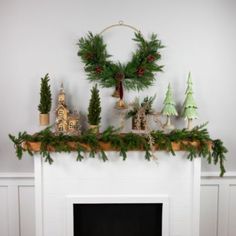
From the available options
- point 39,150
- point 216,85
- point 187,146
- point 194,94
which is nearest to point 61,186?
point 39,150

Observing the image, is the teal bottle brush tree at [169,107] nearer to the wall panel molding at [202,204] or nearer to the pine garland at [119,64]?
the pine garland at [119,64]

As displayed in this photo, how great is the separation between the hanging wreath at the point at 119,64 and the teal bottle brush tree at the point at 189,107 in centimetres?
25

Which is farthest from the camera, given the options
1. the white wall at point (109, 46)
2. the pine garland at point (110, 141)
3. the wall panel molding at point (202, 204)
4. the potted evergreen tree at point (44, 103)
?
the wall panel molding at point (202, 204)

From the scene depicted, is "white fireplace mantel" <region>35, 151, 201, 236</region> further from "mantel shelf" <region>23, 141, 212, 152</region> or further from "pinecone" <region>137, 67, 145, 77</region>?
"pinecone" <region>137, 67, 145, 77</region>

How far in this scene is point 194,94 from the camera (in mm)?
2336

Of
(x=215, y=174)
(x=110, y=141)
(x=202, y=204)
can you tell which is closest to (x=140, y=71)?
(x=110, y=141)

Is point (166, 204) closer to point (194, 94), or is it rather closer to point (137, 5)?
point (194, 94)

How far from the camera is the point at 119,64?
2.27 meters

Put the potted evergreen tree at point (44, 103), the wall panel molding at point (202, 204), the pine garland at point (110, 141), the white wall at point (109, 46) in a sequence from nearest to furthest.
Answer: the pine garland at point (110, 141) < the potted evergreen tree at point (44, 103) < the white wall at point (109, 46) < the wall panel molding at point (202, 204)

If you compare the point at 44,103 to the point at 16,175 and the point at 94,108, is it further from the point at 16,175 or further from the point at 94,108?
the point at 16,175

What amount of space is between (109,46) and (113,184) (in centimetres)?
95

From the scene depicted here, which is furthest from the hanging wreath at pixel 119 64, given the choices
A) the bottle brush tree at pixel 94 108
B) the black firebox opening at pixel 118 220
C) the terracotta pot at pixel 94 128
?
the black firebox opening at pixel 118 220

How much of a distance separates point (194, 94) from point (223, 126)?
0.32 metres

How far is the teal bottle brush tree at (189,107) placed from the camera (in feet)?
7.09
